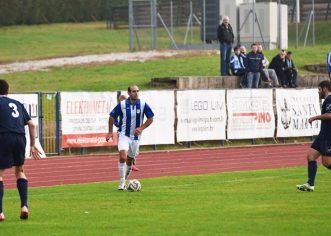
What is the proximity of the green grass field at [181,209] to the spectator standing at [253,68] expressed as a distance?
13182 mm

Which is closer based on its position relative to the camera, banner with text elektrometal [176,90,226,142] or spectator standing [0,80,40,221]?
spectator standing [0,80,40,221]

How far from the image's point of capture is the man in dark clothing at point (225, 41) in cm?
3897

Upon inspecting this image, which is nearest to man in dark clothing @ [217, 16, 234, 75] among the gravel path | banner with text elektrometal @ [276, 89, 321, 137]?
banner with text elektrometal @ [276, 89, 321, 137]

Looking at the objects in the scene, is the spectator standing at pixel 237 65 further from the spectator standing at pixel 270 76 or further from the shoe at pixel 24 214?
the shoe at pixel 24 214

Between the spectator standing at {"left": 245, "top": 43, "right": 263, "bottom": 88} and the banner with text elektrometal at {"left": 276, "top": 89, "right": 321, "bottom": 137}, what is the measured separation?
123 centimetres

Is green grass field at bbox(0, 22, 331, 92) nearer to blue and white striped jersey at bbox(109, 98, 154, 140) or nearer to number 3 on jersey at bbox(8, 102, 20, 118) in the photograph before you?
blue and white striped jersey at bbox(109, 98, 154, 140)

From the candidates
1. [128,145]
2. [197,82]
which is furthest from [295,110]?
[128,145]

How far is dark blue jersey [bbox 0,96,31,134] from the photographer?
16734 mm

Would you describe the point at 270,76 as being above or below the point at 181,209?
above

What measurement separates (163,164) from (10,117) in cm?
1311

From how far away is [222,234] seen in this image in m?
14.6

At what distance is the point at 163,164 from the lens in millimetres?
29672

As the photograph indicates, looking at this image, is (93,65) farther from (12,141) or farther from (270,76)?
(12,141)

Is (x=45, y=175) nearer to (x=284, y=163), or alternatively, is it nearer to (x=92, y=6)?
(x=284, y=163)
